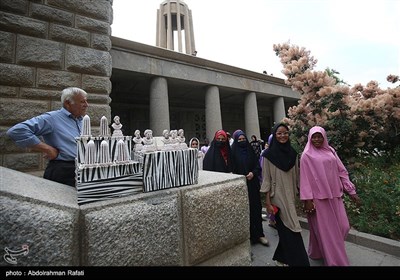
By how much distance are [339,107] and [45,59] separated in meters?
5.50

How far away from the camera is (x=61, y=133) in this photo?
6.41 ft

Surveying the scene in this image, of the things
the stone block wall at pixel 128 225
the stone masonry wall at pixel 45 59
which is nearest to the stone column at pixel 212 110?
the stone masonry wall at pixel 45 59

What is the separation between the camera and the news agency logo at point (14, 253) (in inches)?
37.0

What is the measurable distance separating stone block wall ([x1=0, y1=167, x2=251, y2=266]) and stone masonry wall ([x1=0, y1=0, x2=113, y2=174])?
210 cm

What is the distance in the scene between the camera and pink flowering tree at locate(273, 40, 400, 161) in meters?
4.19

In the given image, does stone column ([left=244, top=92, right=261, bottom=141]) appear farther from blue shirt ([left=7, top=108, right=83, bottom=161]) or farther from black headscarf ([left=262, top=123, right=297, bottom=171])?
blue shirt ([left=7, top=108, right=83, bottom=161])

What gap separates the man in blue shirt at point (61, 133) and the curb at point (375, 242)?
4.00 m

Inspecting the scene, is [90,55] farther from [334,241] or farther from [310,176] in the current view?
[334,241]

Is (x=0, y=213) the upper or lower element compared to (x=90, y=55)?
lower

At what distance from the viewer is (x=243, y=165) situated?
3508 mm

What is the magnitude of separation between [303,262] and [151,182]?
86.6 inches

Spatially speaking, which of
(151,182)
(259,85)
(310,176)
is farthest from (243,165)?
(259,85)

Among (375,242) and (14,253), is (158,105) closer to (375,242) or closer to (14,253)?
(375,242)

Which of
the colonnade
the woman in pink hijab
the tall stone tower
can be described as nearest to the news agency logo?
the woman in pink hijab
